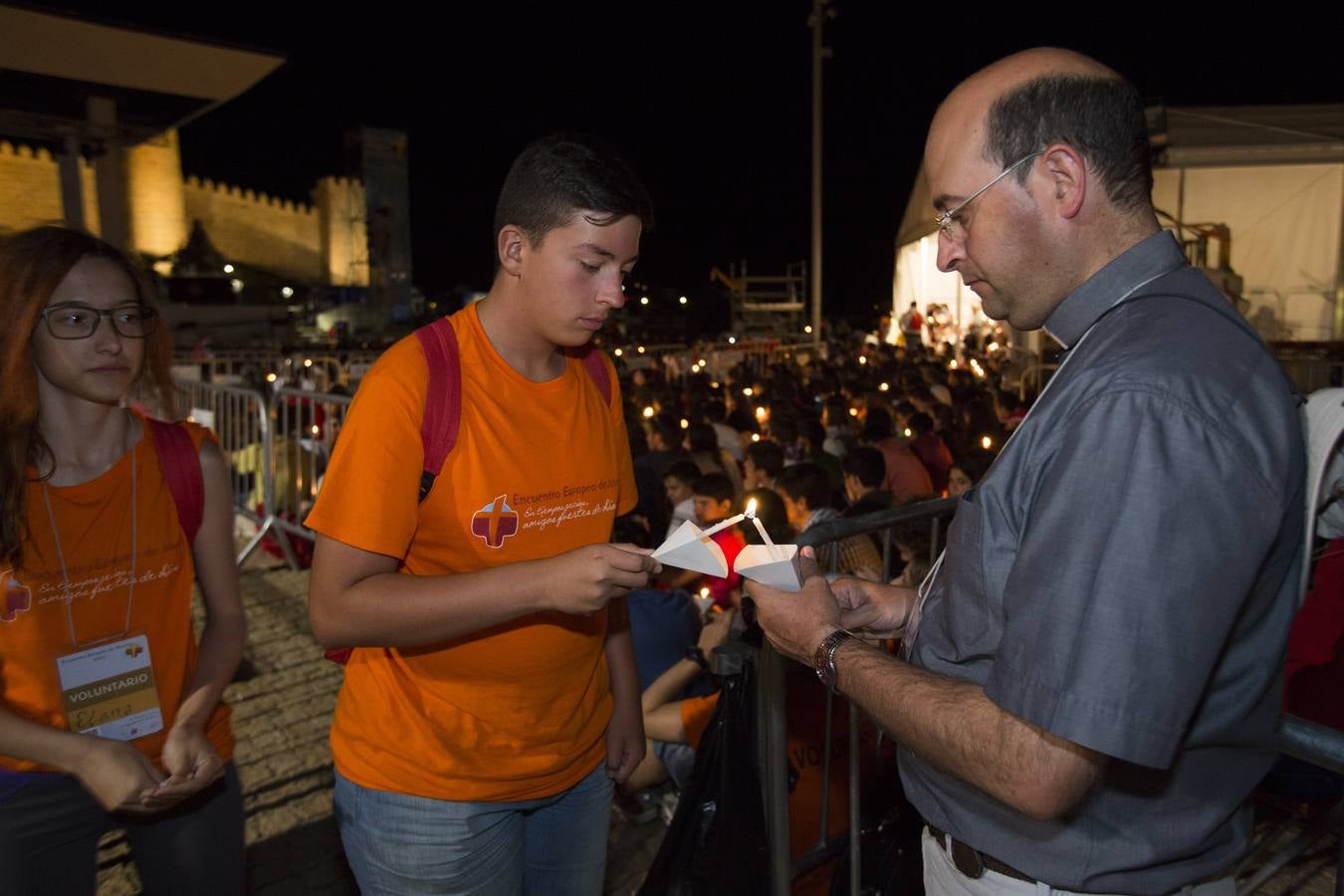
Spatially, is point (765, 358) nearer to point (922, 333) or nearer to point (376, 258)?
point (922, 333)

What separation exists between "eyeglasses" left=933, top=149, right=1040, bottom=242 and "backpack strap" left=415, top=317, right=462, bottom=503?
103 cm

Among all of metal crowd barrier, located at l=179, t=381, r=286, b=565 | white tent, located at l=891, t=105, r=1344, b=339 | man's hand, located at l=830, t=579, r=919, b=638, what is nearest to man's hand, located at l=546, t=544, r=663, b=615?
man's hand, located at l=830, t=579, r=919, b=638

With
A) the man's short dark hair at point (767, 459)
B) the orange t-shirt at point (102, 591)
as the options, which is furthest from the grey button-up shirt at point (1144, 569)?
the man's short dark hair at point (767, 459)

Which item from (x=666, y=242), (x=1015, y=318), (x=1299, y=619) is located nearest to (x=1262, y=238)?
(x=1299, y=619)

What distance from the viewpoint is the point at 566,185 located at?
73.7 inches

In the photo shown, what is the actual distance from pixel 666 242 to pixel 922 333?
1855 inches

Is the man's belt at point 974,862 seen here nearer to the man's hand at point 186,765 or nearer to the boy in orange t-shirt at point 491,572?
the boy in orange t-shirt at point 491,572

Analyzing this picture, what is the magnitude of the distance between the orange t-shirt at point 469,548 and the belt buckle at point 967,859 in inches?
34.9

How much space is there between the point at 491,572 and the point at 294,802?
312cm

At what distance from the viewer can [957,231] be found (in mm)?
1495

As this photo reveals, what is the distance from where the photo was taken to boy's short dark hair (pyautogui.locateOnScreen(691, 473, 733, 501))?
17.7ft

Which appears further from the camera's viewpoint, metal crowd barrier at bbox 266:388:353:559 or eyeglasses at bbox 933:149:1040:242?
metal crowd barrier at bbox 266:388:353:559

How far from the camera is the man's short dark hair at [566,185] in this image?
1876mm

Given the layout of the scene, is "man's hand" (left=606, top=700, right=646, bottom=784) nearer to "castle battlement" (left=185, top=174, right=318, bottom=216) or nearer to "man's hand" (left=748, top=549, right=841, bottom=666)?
"man's hand" (left=748, top=549, right=841, bottom=666)
